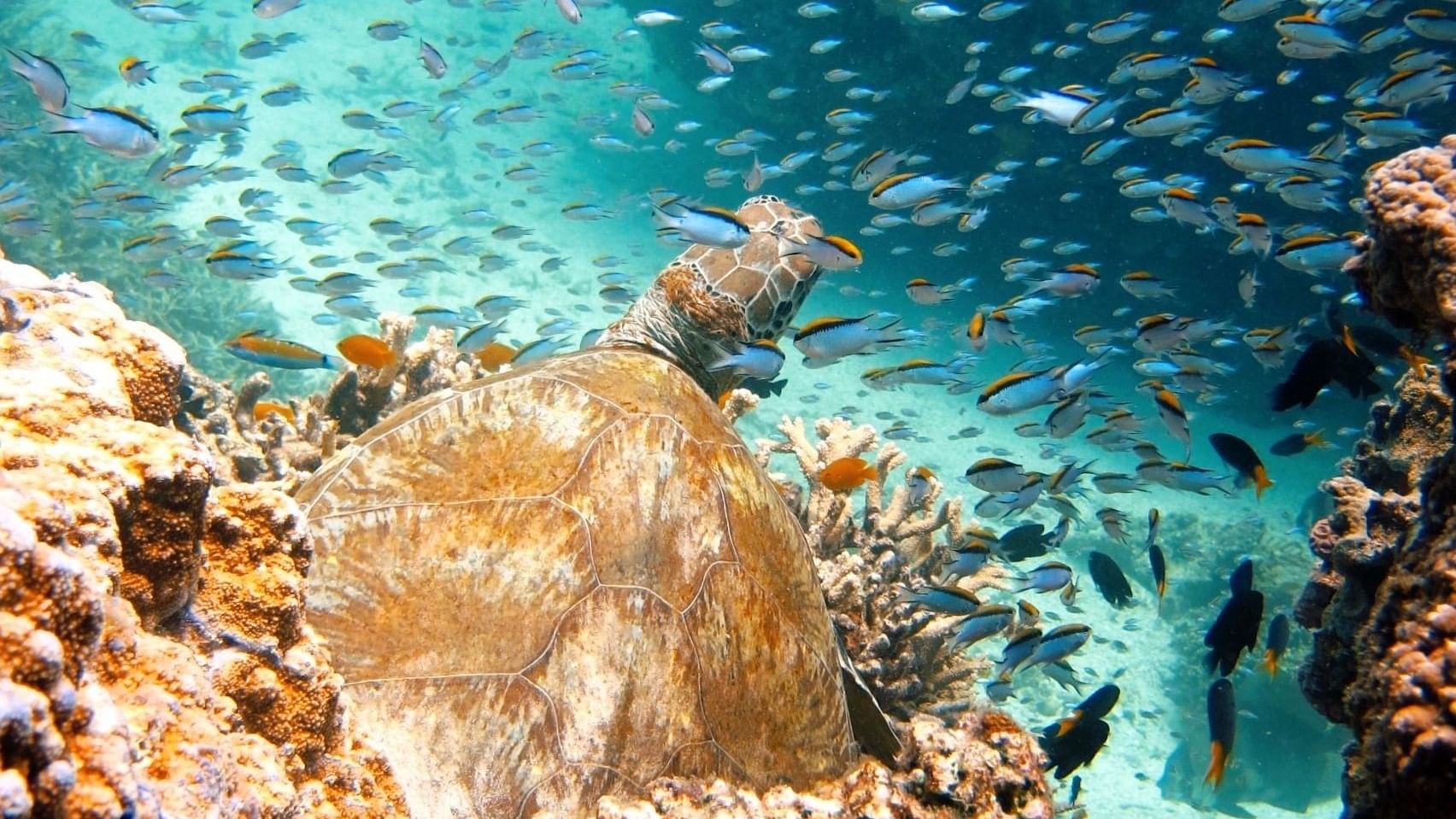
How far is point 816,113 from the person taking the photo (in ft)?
71.0

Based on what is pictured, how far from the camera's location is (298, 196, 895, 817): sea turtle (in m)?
2.02

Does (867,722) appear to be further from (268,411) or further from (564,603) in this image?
(268,411)

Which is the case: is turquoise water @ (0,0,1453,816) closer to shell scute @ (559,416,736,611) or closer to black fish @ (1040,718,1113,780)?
black fish @ (1040,718,1113,780)

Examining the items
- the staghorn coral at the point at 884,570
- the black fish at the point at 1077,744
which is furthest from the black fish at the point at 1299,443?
the black fish at the point at 1077,744

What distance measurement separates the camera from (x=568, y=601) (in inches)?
88.9

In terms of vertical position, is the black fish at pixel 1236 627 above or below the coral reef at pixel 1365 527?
below

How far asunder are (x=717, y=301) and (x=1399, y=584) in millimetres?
3215

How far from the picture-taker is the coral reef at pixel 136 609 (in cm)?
80

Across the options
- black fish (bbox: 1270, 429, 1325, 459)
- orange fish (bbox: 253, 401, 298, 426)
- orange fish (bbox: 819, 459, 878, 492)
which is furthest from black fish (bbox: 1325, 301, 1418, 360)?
orange fish (bbox: 253, 401, 298, 426)

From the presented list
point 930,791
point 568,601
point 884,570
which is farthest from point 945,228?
point 930,791

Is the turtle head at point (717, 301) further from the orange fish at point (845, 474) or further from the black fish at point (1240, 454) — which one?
the black fish at point (1240, 454)

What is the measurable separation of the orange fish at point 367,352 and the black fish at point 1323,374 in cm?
550

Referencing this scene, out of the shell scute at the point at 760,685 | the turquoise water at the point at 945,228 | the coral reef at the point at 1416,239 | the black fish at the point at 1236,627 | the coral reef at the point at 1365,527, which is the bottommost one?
the turquoise water at the point at 945,228

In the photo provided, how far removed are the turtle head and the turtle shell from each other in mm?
1369
